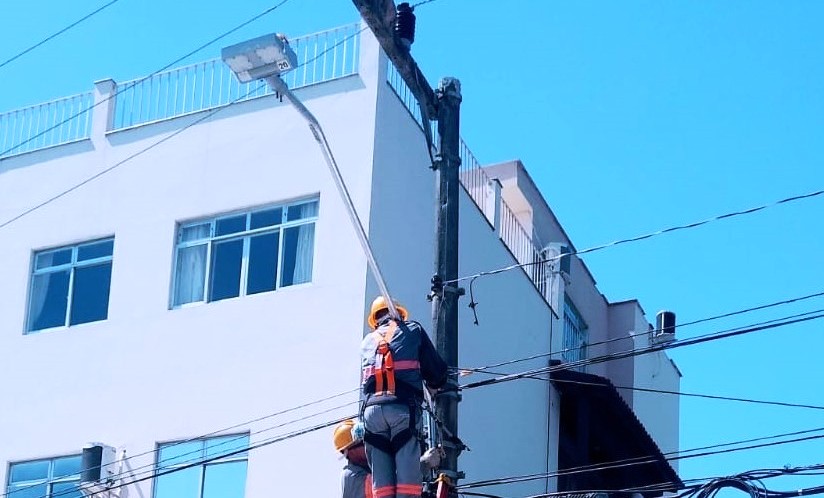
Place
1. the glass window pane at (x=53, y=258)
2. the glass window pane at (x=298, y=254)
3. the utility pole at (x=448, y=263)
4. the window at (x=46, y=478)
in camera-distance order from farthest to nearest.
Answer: the glass window pane at (x=53, y=258), the window at (x=46, y=478), the glass window pane at (x=298, y=254), the utility pole at (x=448, y=263)

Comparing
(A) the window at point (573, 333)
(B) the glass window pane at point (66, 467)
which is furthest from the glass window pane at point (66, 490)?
(A) the window at point (573, 333)

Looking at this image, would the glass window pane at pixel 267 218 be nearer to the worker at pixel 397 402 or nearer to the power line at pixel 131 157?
the power line at pixel 131 157

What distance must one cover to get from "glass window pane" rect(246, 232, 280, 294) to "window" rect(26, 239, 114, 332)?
8.13 feet

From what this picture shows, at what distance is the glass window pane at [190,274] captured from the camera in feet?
74.3

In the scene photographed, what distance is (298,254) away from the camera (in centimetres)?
2192

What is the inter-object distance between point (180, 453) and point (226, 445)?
2.45 ft

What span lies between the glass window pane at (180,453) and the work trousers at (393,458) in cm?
801

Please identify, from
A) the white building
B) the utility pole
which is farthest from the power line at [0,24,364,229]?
the utility pole

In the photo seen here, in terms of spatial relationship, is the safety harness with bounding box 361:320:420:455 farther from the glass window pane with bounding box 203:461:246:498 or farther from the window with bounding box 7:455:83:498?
the window with bounding box 7:455:83:498

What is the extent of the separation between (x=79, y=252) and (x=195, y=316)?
111 inches

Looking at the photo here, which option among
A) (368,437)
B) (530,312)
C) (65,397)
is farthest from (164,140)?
(368,437)

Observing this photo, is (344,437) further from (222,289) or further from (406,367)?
(222,289)

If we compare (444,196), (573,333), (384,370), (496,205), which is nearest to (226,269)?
(496,205)

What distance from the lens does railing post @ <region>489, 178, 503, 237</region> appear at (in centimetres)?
2636
